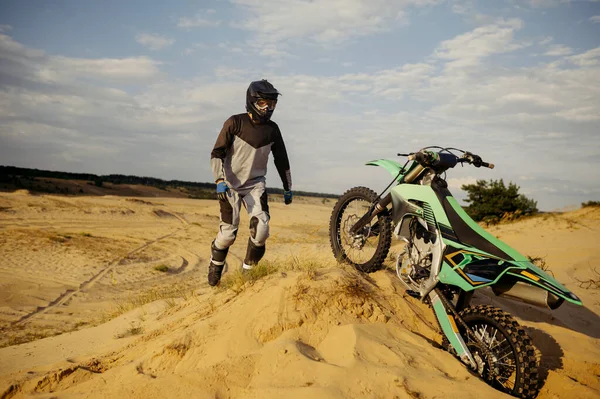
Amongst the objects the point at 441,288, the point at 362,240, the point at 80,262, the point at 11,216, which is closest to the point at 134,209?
the point at 11,216

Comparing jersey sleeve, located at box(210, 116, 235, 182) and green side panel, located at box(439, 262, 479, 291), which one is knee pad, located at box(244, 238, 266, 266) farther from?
green side panel, located at box(439, 262, 479, 291)

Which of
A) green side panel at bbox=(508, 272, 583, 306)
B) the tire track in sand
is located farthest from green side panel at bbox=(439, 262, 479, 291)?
the tire track in sand

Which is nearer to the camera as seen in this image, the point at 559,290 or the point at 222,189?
the point at 559,290

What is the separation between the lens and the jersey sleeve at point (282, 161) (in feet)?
20.5

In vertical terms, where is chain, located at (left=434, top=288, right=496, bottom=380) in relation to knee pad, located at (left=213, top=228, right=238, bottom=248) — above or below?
below

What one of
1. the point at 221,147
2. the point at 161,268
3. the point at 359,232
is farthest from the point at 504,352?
the point at 161,268

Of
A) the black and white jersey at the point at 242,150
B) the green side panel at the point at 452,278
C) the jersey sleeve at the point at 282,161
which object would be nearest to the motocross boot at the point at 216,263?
the black and white jersey at the point at 242,150

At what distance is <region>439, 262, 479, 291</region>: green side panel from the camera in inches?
136

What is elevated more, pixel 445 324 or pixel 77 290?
pixel 445 324

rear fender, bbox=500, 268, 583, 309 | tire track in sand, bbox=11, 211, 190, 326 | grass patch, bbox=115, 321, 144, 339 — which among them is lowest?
tire track in sand, bbox=11, 211, 190, 326

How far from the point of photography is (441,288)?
3.89m

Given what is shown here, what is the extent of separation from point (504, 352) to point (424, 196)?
156 centimetres

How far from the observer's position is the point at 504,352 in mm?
3287

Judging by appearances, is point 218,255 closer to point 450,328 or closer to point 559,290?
point 450,328
